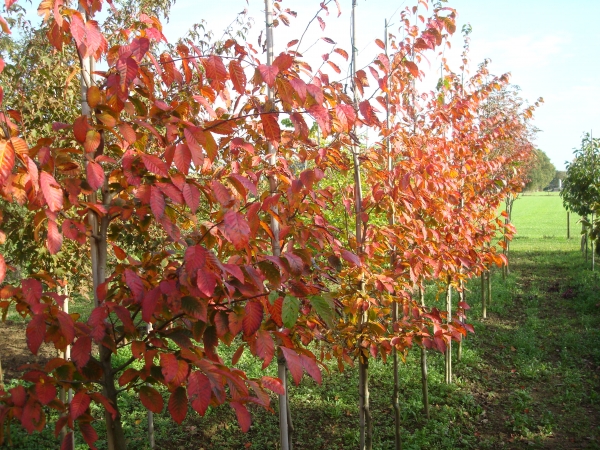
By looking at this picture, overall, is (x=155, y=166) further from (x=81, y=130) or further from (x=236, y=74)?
(x=236, y=74)

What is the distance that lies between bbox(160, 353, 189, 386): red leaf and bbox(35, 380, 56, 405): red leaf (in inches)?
15.7

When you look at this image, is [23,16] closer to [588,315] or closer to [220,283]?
[220,283]

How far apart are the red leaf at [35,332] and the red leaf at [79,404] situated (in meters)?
0.19

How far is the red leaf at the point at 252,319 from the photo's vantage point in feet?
4.51

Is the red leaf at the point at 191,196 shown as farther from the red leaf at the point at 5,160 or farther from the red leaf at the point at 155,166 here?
the red leaf at the point at 5,160

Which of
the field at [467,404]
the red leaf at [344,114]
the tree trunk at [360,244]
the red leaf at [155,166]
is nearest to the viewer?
the red leaf at [155,166]

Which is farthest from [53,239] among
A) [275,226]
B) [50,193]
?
[275,226]

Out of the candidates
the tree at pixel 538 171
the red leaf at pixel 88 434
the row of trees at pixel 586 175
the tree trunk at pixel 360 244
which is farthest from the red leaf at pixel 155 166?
the tree at pixel 538 171

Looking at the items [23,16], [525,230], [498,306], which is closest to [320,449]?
[23,16]

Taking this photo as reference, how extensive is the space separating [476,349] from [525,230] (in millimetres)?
26245

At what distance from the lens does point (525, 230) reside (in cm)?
3098

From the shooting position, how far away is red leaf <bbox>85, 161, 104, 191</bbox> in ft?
4.82

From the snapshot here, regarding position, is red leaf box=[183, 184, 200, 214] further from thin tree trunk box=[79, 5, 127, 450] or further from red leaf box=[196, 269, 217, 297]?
thin tree trunk box=[79, 5, 127, 450]

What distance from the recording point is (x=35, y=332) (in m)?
1.38
